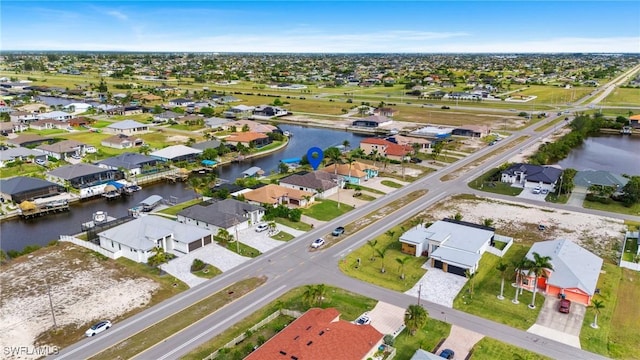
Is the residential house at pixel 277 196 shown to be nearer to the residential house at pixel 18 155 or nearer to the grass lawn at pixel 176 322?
the grass lawn at pixel 176 322

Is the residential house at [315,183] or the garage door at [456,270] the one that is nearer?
the garage door at [456,270]

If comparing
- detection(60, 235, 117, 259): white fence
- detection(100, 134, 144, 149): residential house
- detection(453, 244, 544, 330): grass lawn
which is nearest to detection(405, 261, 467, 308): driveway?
detection(453, 244, 544, 330): grass lawn

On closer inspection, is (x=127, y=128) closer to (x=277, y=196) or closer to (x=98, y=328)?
(x=277, y=196)

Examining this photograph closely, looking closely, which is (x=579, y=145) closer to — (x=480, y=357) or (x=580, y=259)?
(x=580, y=259)

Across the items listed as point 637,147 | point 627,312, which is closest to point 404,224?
point 627,312

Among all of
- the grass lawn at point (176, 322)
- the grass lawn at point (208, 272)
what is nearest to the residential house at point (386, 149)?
the grass lawn at point (208, 272)
